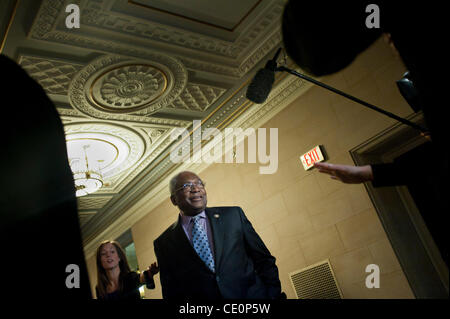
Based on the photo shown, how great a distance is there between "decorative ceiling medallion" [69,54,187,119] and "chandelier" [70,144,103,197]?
1.38m

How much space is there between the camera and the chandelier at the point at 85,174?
6.76m

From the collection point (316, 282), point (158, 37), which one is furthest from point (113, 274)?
point (316, 282)

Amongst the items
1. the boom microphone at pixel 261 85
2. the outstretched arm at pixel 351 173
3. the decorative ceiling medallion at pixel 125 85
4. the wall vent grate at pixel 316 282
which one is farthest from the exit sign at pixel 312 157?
the outstretched arm at pixel 351 173

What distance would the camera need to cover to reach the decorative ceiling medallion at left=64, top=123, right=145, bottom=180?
6.33 metres

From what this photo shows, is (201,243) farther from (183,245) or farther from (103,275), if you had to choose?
(103,275)

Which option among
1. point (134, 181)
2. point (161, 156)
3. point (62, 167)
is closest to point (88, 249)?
point (134, 181)

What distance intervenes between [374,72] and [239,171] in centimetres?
311

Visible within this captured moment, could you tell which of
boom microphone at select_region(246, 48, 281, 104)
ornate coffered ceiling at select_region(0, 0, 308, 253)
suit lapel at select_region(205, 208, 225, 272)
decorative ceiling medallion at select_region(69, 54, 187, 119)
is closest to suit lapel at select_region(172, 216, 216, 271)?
suit lapel at select_region(205, 208, 225, 272)

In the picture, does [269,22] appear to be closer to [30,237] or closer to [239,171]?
[239,171]

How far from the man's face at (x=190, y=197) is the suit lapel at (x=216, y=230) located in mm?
82

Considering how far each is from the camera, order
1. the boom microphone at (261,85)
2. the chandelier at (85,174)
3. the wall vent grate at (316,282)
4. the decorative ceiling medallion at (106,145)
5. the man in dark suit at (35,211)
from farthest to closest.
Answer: the chandelier at (85,174) < the decorative ceiling medallion at (106,145) < the wall vent grate at (316,282) < the boom microphone at (261,85) < the man in dark suit at (35,211)

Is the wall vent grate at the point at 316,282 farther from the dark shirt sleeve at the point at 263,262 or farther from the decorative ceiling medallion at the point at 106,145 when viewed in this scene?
the decorative ceiling medallion at the point at 106,145

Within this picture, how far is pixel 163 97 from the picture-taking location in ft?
19.5

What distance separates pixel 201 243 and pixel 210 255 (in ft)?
0.37
